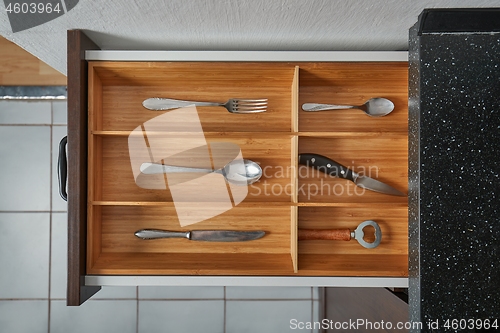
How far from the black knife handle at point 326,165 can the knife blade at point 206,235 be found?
0.27 m

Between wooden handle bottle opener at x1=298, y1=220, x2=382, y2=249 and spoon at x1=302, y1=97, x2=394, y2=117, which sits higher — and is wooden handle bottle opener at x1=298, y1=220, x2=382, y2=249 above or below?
below

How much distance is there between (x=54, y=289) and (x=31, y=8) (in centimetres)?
150

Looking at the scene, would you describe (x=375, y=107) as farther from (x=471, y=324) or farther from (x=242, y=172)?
(x=471, y=324)

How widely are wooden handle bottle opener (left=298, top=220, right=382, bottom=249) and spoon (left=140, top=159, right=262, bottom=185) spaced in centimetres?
23

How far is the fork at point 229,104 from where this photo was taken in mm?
1187

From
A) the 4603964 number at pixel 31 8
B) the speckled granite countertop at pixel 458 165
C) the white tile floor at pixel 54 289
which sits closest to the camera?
the speckled granite countertop at pixel 458 165

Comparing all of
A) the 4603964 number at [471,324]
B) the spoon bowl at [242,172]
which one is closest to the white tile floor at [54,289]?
the spoon bowl at [242,172]

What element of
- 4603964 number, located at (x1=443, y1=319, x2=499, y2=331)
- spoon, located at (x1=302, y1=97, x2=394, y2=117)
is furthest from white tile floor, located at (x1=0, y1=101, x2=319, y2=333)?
4603964 number, located at (x1=443, y1=319, x2=499, y2=331)

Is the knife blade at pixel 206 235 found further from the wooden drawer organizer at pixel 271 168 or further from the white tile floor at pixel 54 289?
the white tile floor at pixel 54 289

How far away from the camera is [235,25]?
95 centimetres

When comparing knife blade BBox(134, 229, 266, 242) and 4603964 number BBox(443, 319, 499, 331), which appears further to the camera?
knife blade BBox(134, 229, 266, 242)

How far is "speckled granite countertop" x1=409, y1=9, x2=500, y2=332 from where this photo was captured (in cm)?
61

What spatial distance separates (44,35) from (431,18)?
900mm

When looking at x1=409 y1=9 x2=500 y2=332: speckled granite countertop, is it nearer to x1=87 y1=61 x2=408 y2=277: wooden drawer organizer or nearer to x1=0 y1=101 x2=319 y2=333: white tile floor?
x1=87 y1=61 x2=408 y2=277: wooden drawer organizer
